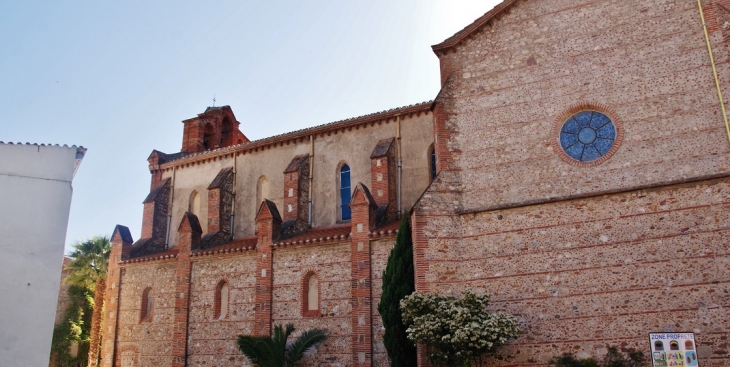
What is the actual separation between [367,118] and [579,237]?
10.3m

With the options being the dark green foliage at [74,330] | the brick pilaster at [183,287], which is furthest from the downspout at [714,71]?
the dark green foliage at [74,330]

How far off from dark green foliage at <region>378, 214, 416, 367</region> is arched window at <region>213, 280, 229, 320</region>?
740 cm

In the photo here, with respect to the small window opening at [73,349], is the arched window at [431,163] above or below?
above

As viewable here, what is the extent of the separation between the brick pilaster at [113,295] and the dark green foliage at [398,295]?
12.7 m

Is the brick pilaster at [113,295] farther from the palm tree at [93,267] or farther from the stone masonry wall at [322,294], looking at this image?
the stone masonry wall at [322,294]

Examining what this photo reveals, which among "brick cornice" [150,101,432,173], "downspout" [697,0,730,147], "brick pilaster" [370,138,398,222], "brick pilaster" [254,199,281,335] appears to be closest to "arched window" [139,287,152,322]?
"brick pilaster" [254,199,281,335]

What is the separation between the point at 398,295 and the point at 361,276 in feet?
8.72

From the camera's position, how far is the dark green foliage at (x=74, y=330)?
116ft

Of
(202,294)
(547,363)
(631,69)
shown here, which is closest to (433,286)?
(547,363)

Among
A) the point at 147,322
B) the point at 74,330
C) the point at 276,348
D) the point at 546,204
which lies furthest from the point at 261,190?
the point at 74,330

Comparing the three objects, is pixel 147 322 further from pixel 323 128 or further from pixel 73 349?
pixel 73 349

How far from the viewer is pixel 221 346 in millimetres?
22672

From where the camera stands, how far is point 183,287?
24047 mm

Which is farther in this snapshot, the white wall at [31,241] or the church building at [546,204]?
the church building at [546,204]
